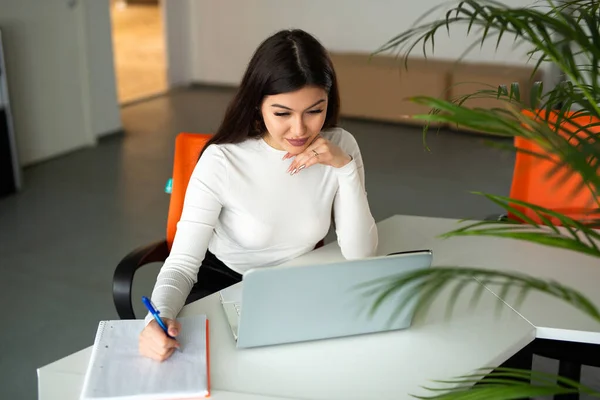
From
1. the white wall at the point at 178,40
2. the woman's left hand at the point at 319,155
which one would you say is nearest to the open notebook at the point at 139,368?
the woman's left hand at the point at 319,155

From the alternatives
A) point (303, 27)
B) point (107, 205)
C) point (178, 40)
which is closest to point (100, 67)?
point (107, 205)

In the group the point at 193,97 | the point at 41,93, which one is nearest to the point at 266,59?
the point at 41,93

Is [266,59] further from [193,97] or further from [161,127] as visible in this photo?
[193,97]

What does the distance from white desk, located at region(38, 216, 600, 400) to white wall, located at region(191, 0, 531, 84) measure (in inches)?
195

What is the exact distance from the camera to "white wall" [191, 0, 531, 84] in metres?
6.93

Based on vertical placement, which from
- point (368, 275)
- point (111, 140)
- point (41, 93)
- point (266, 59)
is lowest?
point (111, 140)

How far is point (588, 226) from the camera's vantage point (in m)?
1.37

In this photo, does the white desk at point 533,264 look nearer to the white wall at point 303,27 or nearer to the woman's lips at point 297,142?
the woman's lips at point 297,142

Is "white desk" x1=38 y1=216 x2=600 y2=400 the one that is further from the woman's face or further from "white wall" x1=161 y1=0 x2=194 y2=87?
"white wall" x1=161 y1=0 x2=194 y2=87

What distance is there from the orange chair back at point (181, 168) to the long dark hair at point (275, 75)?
0.26 meters

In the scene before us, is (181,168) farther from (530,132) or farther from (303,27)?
(303,27)

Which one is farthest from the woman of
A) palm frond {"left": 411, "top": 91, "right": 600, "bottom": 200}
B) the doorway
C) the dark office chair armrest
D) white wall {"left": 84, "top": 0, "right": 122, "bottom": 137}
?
the doorway

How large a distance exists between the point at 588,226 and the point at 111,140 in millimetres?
5424

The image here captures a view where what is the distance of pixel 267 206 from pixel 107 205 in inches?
113
